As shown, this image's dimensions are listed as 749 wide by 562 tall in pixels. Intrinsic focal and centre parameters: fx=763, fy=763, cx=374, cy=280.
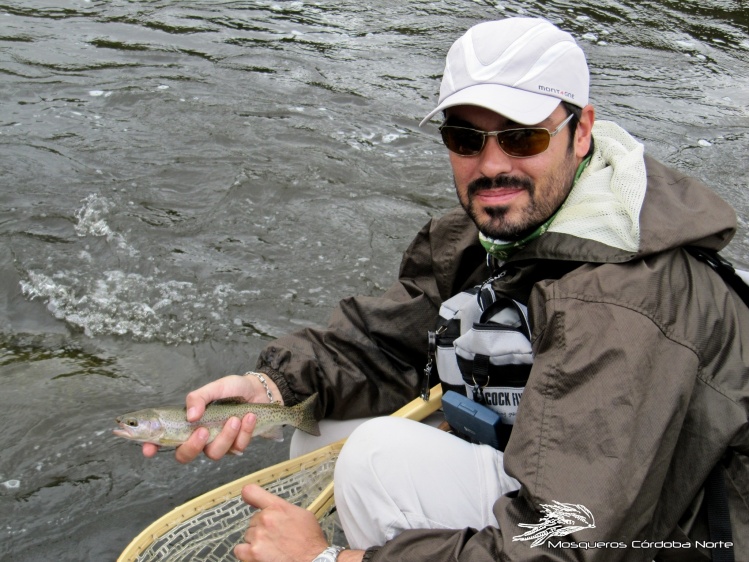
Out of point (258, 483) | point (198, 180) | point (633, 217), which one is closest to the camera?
point (633, 217)

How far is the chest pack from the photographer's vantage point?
2.60 meters

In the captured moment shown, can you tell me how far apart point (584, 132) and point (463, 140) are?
47 centimetres

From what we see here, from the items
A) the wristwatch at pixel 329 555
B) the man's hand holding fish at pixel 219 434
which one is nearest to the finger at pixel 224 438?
the man's hand holding fish at pixel 219 434

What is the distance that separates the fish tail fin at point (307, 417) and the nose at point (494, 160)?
4.12 ft

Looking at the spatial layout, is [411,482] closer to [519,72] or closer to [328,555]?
[328,555]

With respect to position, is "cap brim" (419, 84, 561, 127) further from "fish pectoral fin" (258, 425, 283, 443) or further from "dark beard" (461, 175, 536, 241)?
"fish pectoral fin" (258, 425, 283, 443)

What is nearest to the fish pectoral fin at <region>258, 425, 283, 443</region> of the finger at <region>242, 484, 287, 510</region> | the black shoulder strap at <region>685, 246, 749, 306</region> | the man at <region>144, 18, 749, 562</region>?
A: the man at <region>144, 18, 749, 562</region>

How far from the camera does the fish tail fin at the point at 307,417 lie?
3.27 metres

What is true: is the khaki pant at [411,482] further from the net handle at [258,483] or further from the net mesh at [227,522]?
the net mesh at [227,522]

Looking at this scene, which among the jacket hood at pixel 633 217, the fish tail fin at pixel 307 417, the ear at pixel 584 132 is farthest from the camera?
the fish tail fin at pixel 307 417

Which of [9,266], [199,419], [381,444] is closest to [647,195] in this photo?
[381,444]

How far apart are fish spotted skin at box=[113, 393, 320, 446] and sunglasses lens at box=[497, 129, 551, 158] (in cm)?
141

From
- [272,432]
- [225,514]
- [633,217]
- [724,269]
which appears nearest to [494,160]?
[633,217]

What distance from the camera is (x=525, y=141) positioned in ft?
8.94
